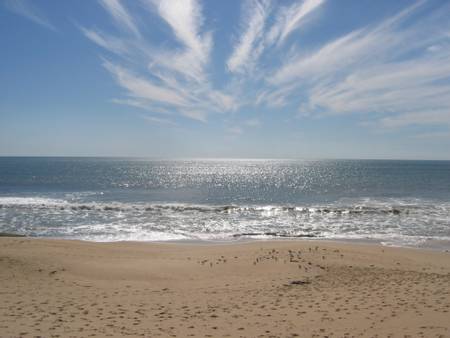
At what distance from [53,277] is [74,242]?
6.78 m

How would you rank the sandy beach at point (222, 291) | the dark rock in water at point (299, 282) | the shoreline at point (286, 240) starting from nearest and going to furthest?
the sandy beach at point (222, 291) < the dark rock in water at point (299, 282) < the shoreline at point (286, 240)

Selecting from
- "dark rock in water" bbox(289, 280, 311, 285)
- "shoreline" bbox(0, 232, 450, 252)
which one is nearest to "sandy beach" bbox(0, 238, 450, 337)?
"dark rock in water" bbox(289, 280, 311, 285)

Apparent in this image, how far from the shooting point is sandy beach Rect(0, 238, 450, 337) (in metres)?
8.45

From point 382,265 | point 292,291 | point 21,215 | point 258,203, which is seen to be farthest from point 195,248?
point 258,203

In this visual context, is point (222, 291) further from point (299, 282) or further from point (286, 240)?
point (286, 240)

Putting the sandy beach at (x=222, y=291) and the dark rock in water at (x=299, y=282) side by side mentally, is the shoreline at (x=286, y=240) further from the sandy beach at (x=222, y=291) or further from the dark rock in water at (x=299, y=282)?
the dark rock in water at (x=299, y=282)

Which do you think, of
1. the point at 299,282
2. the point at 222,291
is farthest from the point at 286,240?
the point at 222,291

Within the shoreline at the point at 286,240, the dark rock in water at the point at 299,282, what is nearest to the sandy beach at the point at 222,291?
the dark rock in water at the point at 299,282

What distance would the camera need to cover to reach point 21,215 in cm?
3067

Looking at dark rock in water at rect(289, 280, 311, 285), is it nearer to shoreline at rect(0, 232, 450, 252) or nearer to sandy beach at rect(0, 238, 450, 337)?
sandy beach at rect(0, 238, 450, 337)

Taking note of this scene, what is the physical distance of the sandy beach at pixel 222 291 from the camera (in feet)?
27.7

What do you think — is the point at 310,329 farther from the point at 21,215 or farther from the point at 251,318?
the point at 21,215

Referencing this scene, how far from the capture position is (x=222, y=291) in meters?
11.5

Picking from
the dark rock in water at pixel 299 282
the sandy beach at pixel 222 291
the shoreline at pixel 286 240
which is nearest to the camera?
the sandy beach at pixel 222 291
